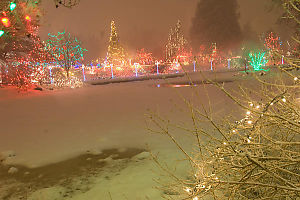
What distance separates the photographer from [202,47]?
3769cm

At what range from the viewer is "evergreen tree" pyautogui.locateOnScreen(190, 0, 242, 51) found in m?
36.6

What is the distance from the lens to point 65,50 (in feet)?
68.8

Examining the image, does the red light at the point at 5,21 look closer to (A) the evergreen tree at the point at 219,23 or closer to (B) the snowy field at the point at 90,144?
(B) the snowy field at the point at 90,144

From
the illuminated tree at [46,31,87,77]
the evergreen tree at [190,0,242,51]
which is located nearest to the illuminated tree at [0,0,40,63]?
the illuminated tree at [46,31,87,77]

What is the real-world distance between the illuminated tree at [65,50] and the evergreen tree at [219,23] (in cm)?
2268

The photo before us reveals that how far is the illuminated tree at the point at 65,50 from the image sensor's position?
2052cm

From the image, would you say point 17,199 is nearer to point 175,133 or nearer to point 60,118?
point 175,133

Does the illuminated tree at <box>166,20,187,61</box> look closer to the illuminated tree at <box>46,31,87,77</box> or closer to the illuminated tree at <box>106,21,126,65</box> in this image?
the illuminated tree at <box>106,21,126,65</box>

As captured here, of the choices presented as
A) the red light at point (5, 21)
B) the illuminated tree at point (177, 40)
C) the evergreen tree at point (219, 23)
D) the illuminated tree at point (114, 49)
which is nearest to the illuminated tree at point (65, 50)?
the illuminated tree at point (114, 49)

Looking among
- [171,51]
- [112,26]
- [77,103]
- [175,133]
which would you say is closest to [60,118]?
[77,103]

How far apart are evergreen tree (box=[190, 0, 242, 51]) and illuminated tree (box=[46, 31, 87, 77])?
22679 millimetres

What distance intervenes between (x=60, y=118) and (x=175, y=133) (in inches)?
142

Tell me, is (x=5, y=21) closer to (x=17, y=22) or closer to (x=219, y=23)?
(x=17, y=22)

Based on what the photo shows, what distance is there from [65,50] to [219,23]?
25.5 m
